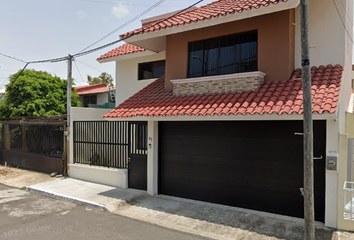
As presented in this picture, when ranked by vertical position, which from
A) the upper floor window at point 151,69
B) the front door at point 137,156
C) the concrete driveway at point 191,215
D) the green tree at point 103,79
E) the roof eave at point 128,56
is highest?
the green tree at point 103,79

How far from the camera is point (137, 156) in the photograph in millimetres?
8844

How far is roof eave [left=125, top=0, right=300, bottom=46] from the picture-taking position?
6.32 metres

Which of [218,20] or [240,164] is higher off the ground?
[218,20]

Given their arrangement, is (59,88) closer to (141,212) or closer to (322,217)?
(141,212)

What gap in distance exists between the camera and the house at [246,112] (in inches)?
230

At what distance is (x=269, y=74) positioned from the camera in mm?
7102

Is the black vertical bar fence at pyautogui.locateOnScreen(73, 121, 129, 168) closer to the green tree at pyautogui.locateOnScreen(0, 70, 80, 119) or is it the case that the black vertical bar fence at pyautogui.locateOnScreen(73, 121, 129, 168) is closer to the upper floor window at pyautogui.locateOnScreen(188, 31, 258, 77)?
the upper floor window at pyautogui.locateOnScreen(188, 31, 258, 77)

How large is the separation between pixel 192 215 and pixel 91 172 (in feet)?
16.2

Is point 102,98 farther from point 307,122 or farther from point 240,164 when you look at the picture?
point 307,122

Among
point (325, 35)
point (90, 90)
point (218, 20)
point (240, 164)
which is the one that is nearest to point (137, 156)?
point (240, 164)

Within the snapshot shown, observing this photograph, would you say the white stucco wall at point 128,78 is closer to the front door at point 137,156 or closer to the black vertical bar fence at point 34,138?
the black vertical bar fence at point 34,138

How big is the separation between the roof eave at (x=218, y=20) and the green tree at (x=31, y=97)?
1008 cm

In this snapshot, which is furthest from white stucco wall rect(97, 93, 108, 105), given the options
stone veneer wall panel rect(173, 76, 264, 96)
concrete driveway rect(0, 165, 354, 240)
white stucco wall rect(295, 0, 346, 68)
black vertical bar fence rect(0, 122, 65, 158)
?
white stucco wall rect(295, 0, 346, 68)

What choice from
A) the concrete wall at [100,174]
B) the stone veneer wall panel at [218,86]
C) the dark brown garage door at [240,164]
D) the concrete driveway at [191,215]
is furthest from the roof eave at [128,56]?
the concrete driveway at [191,215]
